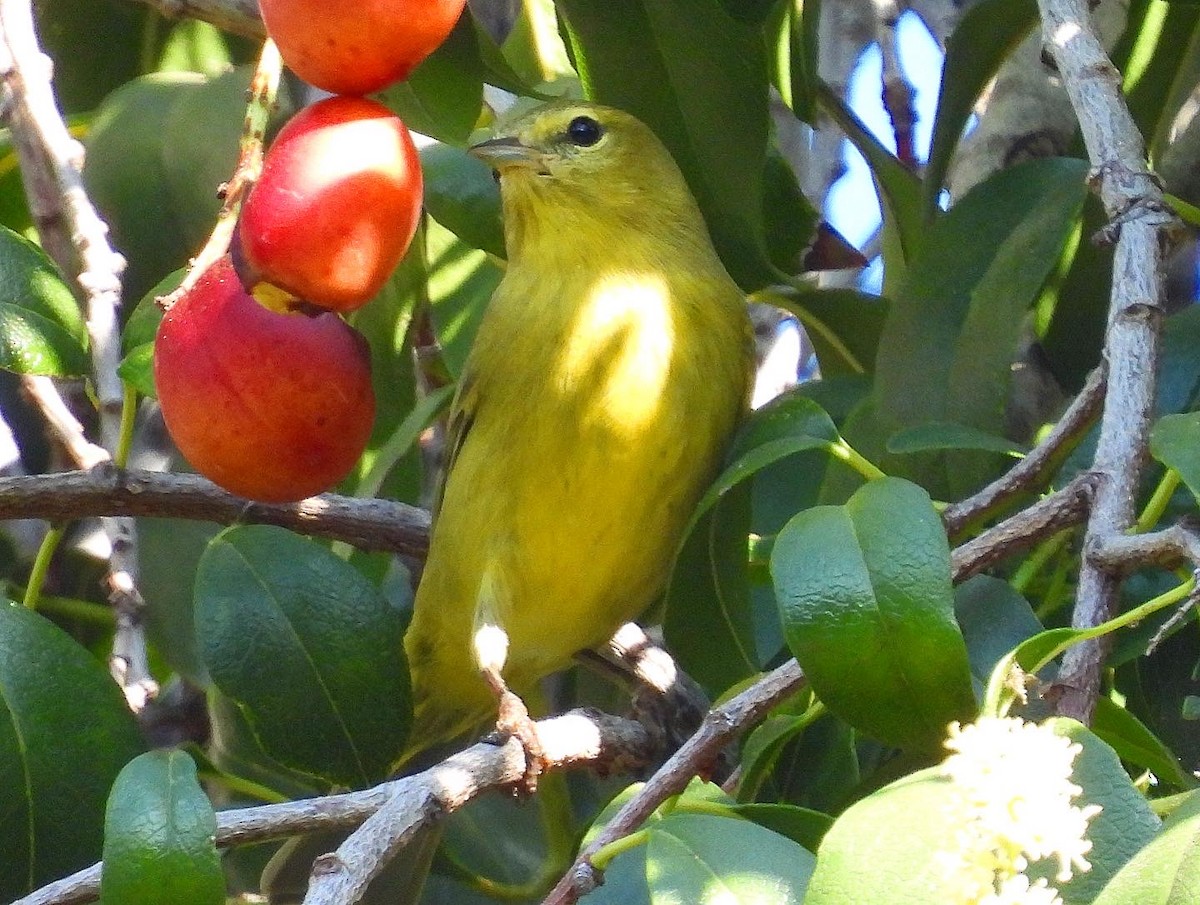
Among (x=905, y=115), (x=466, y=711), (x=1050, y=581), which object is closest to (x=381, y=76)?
(x=1050, y=581)

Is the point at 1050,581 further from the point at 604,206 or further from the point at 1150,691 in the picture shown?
the point at 604,206

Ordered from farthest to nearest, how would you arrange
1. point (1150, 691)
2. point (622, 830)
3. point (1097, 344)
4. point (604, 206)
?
point (604, 206), point (1097, 344), point (1150, 691), point (622, 830)

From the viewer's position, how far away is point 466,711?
9.20 feet

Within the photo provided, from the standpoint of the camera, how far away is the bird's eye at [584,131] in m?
2.62

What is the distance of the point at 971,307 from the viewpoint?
202cm

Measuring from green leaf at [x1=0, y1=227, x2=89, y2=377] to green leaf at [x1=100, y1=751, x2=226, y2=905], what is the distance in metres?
0.62

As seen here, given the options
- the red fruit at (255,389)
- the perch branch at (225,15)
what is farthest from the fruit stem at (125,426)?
the perch branch at (225,15)

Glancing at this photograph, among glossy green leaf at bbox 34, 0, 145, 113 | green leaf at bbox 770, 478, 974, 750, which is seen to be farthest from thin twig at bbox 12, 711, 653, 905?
glossy green leaf at bbox 34, 0, 145, 113

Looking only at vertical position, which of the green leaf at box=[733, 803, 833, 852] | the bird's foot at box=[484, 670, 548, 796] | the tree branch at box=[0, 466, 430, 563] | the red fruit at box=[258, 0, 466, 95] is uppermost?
the red fruit at box=[258, 0, 466, 95]

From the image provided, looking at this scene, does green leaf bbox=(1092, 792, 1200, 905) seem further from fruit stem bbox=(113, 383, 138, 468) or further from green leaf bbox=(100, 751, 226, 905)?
fruit stem bbox=(113, 383, 138, 468)

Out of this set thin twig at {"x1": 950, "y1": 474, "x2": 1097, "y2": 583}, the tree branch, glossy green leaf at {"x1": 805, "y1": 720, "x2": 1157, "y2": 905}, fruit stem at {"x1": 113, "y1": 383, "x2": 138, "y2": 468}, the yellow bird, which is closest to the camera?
glossy green leaf at {"x1": 805, "y1": 720, "x2": 1157, "y2": 905}

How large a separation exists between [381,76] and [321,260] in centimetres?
18

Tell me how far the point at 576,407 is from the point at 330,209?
1143 millimetres

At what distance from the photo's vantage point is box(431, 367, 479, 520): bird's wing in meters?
2.52
